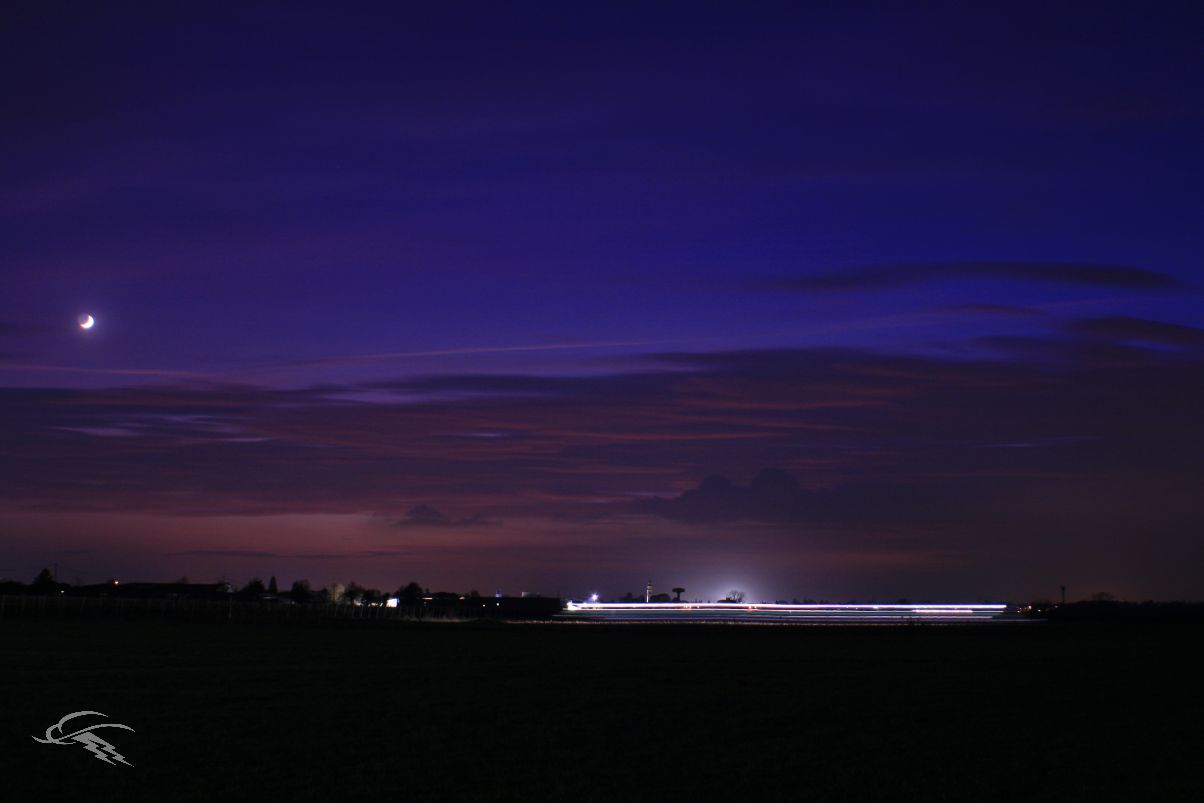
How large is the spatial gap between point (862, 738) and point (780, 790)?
18.4 feet

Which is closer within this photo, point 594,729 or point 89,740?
point 89,740

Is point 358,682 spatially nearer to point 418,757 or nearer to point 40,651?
point 418,757

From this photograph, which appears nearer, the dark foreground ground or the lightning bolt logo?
the dark foreground ground

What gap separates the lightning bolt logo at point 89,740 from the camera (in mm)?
17197

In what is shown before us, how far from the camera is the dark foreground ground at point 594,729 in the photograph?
16.0m

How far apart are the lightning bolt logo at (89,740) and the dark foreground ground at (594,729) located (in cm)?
25

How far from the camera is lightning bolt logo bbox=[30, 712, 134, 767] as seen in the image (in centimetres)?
1720

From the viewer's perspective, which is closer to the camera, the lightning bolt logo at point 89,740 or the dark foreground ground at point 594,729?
the dark foreground ground at point 594,729

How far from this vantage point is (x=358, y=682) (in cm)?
3009

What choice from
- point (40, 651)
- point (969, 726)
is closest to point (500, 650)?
point (40, 651)

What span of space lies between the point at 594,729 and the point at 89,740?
877 centimetres

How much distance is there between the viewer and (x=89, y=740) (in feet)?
61.1

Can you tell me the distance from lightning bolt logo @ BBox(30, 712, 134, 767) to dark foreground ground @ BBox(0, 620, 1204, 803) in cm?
25

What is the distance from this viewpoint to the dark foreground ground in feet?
52.5
